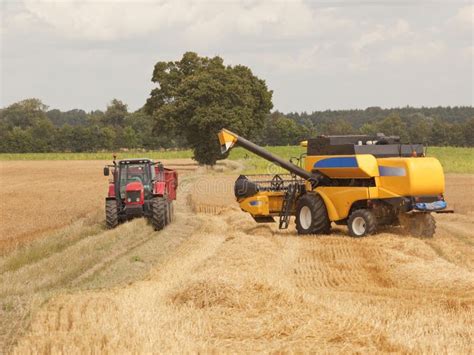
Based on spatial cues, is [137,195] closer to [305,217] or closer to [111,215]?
[111,215]

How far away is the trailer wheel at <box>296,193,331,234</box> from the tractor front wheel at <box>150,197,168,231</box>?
12.2 feet

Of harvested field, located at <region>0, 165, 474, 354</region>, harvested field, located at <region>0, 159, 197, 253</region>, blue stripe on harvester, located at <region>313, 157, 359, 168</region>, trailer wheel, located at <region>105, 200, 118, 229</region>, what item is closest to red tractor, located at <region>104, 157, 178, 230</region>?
trailer wheel, located at <region>105, 200, 118, 229</region>

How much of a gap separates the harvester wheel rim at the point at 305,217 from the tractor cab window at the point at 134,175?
15.3 ft

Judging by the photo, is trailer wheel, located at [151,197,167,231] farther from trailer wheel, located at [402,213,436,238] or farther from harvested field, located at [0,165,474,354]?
trailer wheel, located at [402,213,436,238]

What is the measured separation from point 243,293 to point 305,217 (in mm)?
9611

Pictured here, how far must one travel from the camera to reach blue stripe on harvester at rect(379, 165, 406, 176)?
17953mm

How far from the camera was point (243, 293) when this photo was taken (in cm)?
1070

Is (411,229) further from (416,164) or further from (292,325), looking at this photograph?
(292,325)

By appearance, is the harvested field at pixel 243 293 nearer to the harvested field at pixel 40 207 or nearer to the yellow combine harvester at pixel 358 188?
the yellow combine harvester at pixel 358 188

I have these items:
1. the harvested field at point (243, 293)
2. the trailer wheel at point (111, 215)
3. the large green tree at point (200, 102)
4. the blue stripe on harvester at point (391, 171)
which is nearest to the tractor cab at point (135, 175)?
the trailer wheel at point (111, 215)

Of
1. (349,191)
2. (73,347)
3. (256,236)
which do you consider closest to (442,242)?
(349,191)

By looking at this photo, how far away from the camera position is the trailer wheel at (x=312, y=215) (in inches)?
770

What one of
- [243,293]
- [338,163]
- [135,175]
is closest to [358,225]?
[338,163]

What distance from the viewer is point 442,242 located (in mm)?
18000
